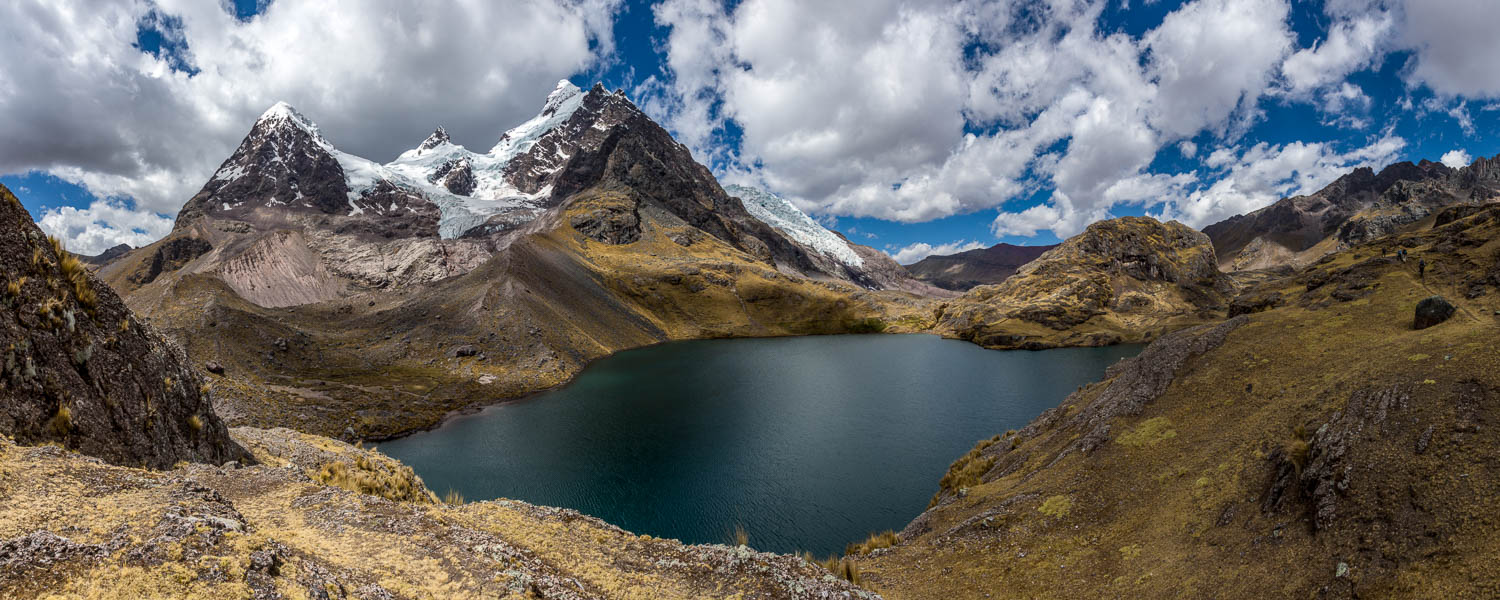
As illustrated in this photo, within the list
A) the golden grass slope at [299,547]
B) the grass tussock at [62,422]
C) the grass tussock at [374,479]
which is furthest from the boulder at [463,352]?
the grass tussock at [62,422]

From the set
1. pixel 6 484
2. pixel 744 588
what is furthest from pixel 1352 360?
pixel 6 484

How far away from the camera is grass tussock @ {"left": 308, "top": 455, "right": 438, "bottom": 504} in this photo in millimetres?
18203

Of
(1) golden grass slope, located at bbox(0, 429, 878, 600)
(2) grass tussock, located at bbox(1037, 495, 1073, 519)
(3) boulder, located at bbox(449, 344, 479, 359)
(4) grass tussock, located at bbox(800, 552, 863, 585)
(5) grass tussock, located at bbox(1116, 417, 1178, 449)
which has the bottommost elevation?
(4) grass tussock, located at bbox(800, 552, 863, 585)

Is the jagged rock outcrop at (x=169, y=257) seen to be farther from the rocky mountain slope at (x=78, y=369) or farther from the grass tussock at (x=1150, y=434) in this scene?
the grass tussock at (x=1150, y=434)

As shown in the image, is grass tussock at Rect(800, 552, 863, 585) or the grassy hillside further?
the grassy hillside

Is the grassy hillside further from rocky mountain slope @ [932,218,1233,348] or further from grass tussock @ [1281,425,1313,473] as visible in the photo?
grass tussock @ [1281,425,1313,473]

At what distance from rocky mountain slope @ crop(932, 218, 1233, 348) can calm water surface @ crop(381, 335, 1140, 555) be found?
4132cm

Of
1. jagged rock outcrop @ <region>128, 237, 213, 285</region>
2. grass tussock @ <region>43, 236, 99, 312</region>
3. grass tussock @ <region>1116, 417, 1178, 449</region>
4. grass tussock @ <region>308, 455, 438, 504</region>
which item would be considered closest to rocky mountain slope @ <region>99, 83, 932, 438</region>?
jagged rock outcrop @ <region>128, 237, 213, 285</region>

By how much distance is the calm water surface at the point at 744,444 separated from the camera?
33719 millimetres

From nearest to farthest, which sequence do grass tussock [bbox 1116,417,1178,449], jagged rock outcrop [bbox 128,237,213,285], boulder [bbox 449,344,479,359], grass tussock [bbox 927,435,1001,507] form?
1. grass tussock [bbox 1116,417,1178,449]
2. grass tussock [bbox 927,435,1001,507]
3. boulder [bbox 449,344,479,359]
4. jagged rock outcrop [bbox 128,237,213,285]

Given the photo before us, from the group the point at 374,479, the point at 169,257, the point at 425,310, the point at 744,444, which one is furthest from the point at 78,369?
the point at 169,257

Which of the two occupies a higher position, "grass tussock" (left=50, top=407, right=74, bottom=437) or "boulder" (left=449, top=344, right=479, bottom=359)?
"boulder" (left=449, top=344, right=479, bottom=359)

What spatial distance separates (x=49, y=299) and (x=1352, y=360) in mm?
39466

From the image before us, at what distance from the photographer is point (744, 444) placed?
47406 millimetres
